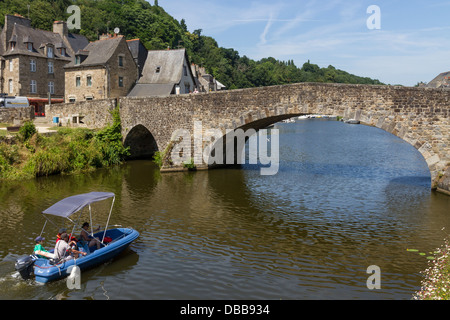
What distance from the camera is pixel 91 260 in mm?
11266

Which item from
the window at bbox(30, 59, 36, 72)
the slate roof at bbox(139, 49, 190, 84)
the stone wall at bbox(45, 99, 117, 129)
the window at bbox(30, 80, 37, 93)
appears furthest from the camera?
the window at bbox(30, 80, 37, 93)

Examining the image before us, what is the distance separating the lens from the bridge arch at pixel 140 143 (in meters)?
30.5

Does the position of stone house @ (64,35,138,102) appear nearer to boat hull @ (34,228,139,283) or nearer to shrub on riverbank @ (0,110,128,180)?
shrub on riverbank @ (0,110,128,180)

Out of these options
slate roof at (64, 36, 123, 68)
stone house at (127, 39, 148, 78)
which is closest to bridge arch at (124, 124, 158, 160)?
slate roof at (64, 36, 123, 68)

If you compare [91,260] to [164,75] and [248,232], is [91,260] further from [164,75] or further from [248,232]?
[164,75]

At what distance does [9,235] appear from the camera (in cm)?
1382

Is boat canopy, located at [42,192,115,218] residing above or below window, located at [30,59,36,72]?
below

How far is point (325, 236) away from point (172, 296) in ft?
21.2

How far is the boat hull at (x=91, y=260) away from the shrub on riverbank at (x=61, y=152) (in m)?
13.6

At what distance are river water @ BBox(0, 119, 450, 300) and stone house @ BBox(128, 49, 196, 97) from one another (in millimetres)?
12278

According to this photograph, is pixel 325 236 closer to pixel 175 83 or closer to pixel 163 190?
pixel 163 190

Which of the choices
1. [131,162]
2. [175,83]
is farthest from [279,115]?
[175,83]

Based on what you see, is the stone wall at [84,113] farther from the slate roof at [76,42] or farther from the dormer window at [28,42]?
the slate roof at [76,42]

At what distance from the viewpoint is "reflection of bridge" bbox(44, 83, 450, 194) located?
19203mm
